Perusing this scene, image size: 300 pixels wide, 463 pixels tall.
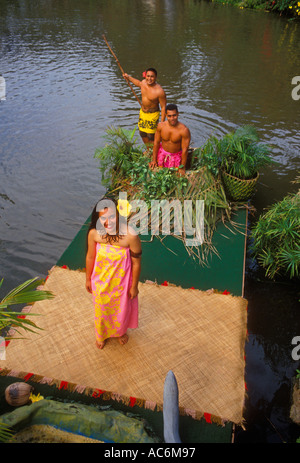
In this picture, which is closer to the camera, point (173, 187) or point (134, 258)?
point (134, 258)

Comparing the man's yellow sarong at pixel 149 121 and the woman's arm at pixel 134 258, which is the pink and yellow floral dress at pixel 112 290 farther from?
the man's yellow sarong at pixel 149 121

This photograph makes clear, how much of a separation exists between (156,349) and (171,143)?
2.51 meters

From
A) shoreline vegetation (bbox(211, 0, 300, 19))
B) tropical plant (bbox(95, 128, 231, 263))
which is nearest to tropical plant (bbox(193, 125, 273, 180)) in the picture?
tropical plant (bbox(95, 128, 231, 263))

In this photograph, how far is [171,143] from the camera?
4227mm

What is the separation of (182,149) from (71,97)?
5.04m

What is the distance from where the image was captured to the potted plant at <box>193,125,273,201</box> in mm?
4223

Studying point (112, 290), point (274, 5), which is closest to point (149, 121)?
point (112, 290)

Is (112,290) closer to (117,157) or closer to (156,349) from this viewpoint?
(156,349)

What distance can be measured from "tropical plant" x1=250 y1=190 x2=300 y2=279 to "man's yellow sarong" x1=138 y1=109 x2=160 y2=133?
2216mm

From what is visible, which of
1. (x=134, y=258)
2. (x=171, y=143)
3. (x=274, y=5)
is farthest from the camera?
(x=274, y=5)

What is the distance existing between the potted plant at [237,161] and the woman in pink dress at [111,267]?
2149 mm

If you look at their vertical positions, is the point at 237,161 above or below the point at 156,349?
above

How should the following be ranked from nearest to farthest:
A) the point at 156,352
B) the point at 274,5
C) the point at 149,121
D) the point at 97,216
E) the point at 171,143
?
the point at 97,216
the point at 156,352
the point at 171,143
the point at 149,121
the point at 274,5
